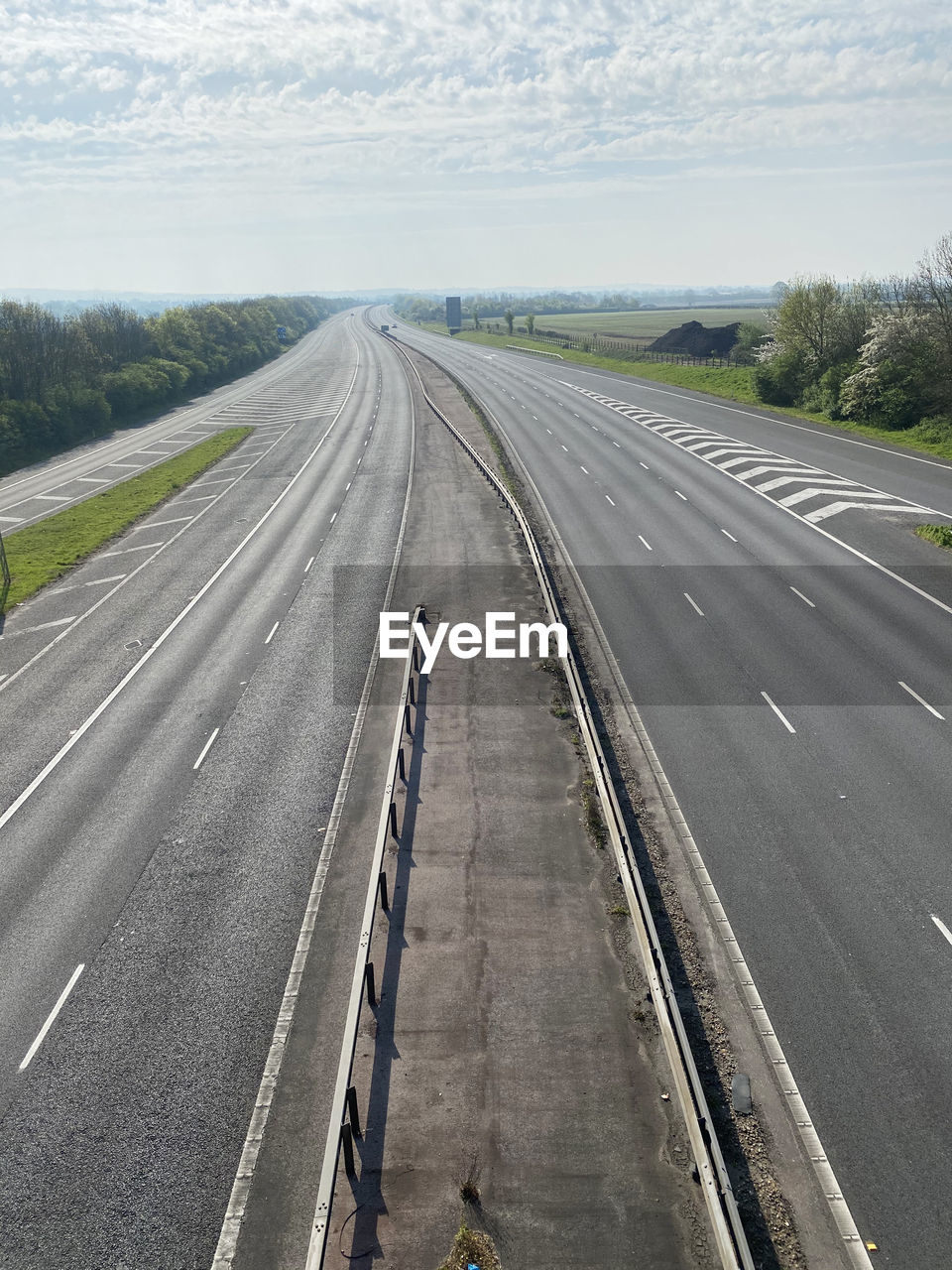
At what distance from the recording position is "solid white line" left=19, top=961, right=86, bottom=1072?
12914 mm

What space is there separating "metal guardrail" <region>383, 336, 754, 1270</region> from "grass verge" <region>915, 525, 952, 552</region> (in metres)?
21.3

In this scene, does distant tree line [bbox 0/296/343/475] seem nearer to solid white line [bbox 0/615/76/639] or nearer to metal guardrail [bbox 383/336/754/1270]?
solid white line [bbox 0/615/76/639]

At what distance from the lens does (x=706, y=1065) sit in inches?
485

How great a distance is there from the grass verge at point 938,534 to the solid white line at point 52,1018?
111 feet

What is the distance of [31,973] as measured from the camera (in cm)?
1467

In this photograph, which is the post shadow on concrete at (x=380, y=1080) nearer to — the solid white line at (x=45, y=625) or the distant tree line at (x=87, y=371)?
the solid white line at (x=45, y=625)

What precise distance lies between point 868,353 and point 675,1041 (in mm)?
55341

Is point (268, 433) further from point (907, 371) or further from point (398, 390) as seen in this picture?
point (907, 371)

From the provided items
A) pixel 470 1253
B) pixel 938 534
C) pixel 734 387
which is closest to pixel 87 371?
pixel 734 387

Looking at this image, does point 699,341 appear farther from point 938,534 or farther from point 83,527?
point 83,527

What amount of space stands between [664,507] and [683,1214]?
36.0m

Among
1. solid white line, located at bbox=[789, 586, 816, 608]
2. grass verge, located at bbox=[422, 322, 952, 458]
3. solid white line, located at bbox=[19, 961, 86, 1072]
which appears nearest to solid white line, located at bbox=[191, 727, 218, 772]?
solid white line, located at bbox=[19, 961, 86, 1072]

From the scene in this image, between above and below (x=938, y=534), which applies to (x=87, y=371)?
above

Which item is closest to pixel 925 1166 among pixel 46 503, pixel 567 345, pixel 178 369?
pixel 46 503
